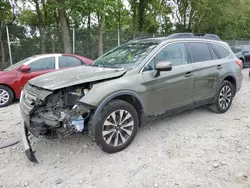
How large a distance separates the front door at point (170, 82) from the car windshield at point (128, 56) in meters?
0.21

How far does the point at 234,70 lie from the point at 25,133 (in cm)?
439

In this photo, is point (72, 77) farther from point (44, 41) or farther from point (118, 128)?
point (44, 41)

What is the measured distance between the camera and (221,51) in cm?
481

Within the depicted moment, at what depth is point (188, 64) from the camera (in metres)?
4.03

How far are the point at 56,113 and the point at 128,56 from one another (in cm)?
159

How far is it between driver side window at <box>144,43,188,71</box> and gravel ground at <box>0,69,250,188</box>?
1.21m

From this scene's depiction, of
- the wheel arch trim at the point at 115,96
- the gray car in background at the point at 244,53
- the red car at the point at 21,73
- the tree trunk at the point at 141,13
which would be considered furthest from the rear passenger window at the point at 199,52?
the tree trunk at the point at 141,13

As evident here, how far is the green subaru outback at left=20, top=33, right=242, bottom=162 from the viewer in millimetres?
2938

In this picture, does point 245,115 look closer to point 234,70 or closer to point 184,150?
point 234,70

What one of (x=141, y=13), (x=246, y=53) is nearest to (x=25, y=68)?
(x=246, y=53)

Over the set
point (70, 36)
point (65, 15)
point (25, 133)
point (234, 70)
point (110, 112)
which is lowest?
point (25, 133)

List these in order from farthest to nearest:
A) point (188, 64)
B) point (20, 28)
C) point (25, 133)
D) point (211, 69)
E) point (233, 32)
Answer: point (233, 32) < point (20, 28) < point (211, 69) < point (188, 64) < point (25, 133)

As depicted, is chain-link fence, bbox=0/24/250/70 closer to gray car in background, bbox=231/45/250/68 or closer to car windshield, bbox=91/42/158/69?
gray car in background, bbox=231/45/250/68

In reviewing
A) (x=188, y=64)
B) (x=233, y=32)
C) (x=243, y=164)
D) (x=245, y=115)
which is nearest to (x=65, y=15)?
(x=188, y=64)
